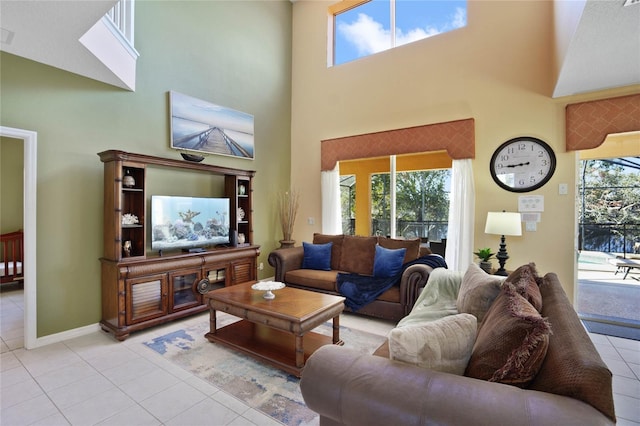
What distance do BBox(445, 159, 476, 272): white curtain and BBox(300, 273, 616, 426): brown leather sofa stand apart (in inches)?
A: 114

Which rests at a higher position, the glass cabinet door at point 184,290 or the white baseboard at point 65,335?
the glass cabinet door at point 184,290

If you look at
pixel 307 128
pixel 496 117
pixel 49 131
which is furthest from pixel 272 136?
pixel 496 117

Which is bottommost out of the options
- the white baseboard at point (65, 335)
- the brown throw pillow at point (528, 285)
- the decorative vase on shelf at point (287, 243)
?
the white baseboard at point (65, 335)

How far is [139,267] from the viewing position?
10.5 ft

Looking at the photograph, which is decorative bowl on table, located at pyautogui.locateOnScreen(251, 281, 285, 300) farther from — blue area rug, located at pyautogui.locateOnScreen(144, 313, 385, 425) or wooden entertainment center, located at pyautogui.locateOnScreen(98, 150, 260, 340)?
wooden entertainment center, located at pyautogui.locateOnScreen(98, 150, 260, 340)

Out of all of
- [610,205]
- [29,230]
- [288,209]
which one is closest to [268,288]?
[29,230]

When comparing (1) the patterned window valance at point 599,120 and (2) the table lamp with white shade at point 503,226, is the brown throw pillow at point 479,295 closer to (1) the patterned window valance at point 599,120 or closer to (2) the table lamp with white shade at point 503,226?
(2) the table lamp with white shade at point 503,226

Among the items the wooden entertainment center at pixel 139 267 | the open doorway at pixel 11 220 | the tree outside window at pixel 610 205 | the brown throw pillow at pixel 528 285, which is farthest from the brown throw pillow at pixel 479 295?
the open doorway at pixel 11 220

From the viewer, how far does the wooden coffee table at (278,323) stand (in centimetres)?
244

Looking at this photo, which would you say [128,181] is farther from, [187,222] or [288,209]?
[288,209]

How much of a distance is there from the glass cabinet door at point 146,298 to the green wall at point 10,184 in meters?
3.68

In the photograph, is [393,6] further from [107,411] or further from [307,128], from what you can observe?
[107,411]

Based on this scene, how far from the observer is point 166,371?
8.25ft

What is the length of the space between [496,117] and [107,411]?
4922mm
